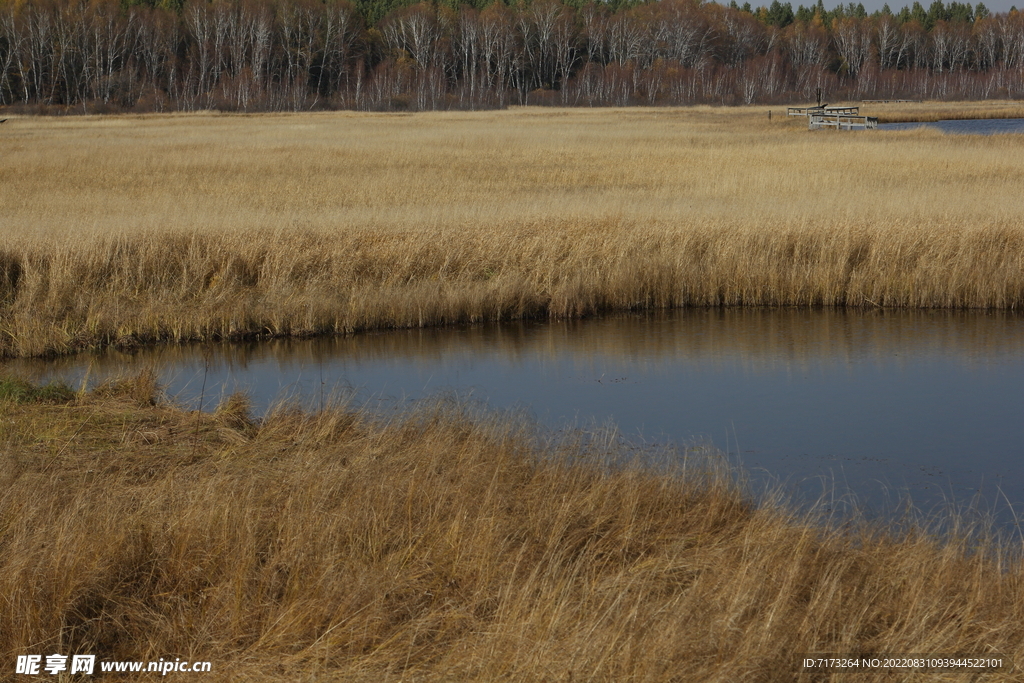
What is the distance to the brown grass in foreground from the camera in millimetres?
4457

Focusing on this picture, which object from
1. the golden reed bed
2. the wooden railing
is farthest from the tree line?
the golden reed bed

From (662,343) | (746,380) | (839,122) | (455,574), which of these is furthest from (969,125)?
(455,574)

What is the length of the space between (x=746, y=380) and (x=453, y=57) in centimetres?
8694

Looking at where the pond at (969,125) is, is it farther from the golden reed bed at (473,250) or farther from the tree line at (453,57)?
the tree line at (453,57)

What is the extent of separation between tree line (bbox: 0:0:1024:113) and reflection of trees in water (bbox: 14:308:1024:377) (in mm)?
62686

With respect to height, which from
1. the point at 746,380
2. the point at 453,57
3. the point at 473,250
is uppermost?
the point at 453,57

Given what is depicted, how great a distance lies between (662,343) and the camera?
518 inches

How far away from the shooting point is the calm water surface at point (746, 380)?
8516 mm

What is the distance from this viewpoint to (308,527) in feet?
17.7

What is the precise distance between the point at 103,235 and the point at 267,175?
12.7 m

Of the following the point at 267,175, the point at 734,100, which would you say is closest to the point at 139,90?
the point at 734,100

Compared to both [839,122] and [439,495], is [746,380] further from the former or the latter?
[839,122]

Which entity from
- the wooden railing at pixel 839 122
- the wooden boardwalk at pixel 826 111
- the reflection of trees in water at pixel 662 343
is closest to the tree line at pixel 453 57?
the wooden boardwalk at pixel 826 111

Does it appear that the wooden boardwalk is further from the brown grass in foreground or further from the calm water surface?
the brown grass in foreground
